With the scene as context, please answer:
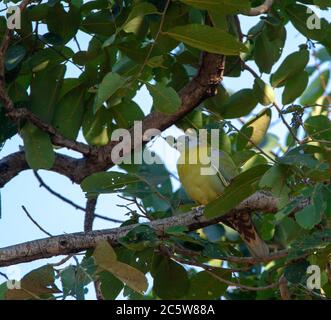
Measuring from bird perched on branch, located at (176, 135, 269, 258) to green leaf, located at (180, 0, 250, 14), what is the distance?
1.26 meters

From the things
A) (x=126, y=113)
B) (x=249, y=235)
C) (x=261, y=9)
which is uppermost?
(x=261, y=9)

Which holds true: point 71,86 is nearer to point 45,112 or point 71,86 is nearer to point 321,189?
point 45,112

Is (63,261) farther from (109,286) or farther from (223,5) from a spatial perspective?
(223,5)

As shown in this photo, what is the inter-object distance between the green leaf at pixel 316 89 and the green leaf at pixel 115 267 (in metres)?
3.25

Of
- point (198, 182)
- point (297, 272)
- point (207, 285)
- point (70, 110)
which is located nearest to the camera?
point (297, 272)

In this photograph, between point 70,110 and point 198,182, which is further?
point 198,182

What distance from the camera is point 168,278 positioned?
13.5 ft

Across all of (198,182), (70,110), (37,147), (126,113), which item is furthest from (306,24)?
(37,147)

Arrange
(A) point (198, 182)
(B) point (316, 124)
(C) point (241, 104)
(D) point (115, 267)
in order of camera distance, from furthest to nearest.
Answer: (A) point (198, 182) → (C) point (241, 104) → (B) point (316, 124) → (D) point (115, 267)

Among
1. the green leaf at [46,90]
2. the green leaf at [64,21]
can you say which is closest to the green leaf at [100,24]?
the green leaf at [64,21]

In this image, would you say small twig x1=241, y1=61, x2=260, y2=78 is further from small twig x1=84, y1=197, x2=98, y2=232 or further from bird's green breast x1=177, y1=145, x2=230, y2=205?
small twig x1=84, y1=197, x2=98, y2=232

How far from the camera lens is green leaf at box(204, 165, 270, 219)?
11.9 ft

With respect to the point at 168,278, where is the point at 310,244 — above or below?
above

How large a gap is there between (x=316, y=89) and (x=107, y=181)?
271 centimetres
